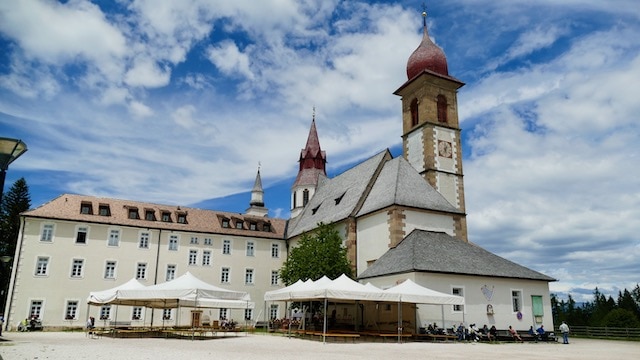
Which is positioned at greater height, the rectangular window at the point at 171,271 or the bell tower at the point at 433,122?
the bell tower at the point at 433,122

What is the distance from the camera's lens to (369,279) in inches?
1102

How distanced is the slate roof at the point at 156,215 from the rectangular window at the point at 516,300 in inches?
890

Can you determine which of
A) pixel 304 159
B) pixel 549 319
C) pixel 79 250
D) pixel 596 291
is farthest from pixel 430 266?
pixel 596 291

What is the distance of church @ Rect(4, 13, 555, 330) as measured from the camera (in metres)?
26.3

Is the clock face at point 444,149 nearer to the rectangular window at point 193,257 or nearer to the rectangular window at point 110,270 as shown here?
the rectangular window at point 193,257

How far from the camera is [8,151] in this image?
6820mm

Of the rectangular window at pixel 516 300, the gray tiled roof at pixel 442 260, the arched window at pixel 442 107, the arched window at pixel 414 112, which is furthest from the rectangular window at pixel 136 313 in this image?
the arched window at pixel 442 107

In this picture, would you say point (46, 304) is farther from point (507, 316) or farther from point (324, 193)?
point (507, 316)

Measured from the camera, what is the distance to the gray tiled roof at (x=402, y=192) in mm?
30688

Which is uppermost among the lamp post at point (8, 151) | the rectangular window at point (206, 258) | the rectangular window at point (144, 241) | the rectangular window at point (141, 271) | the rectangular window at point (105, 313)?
the rectangular window at point (144, 241)

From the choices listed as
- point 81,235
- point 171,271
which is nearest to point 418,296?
point 171,271

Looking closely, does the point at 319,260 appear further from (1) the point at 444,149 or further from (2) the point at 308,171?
(2) the point at 308,171

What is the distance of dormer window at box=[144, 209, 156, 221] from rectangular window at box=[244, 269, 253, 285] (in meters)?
8.97

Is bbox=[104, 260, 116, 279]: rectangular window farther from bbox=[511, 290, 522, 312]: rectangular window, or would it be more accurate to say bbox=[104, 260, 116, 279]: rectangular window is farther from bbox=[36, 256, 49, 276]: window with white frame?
bbox=[511, 290, 522, 312]: rectangular window
